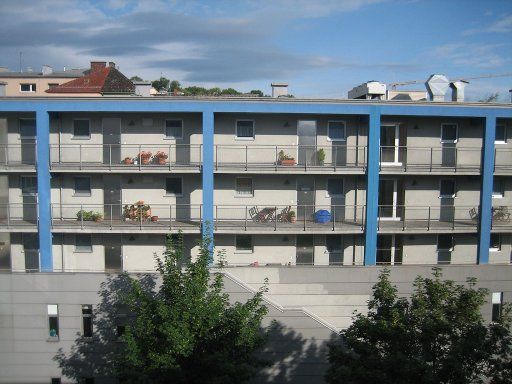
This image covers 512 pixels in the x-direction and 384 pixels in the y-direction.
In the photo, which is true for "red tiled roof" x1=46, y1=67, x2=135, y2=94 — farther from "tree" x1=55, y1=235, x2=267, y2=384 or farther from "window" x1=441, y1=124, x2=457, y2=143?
"tree" x1=55, y1=235, x2=267, y2=384

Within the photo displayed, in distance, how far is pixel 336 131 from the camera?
20578 mm

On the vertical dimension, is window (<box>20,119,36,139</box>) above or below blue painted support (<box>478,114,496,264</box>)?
above

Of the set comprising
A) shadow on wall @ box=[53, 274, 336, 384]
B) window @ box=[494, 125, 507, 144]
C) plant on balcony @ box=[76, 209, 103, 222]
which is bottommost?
shadow on wall @ box=[53, 274, 336, 384]

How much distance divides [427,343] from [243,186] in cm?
1130

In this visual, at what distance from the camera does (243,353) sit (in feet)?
42.2

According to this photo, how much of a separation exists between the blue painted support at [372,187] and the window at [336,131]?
5.74 ft

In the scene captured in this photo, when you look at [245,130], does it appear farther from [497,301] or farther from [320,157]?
[497,301]

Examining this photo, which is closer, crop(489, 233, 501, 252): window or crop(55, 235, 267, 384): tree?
crop(55, 235, 267, 384): tree

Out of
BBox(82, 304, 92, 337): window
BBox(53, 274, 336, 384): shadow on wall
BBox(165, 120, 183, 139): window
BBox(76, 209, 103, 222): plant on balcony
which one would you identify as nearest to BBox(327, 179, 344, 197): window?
BBox(53, 274, 336, 384): shadow on wall

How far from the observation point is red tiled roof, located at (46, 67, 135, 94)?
1411 inches

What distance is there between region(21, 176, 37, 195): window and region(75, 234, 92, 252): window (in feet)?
8.85

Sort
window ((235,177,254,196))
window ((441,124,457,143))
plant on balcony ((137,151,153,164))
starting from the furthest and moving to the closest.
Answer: window ((441,124,457,143)) < window ((235,177,254,196)) < plant on balcony ((137,151,153,164))

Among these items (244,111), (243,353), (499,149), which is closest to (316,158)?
(244,111)

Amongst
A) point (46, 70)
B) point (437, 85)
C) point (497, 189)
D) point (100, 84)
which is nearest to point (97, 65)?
point (100, 84)
